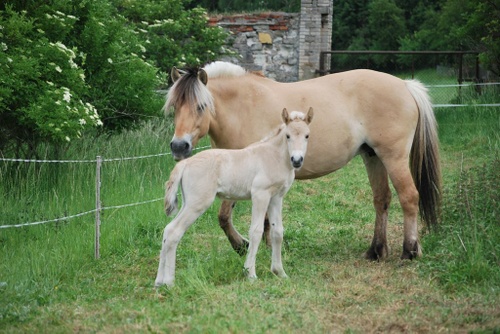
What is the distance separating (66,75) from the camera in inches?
344

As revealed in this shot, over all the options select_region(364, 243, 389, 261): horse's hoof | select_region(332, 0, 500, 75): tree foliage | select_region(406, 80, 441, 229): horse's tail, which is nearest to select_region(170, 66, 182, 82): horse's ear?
select_region(406, 80, 441, 229): horse's tail

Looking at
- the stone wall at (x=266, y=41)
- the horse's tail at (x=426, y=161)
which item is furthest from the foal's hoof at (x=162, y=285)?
the stone wall at (x=266, y=41)

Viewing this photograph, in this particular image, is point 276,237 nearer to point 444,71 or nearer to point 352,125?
point 352,125

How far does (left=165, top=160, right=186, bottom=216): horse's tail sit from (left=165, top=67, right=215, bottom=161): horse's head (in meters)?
0.51

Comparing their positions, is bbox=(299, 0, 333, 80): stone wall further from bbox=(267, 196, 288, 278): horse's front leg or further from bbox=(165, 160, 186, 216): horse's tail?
bbox=(165, 160, 186, 216): horse's tail

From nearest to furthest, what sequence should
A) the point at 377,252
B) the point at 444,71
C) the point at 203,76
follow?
the point at 203,76 → the point at 377,252 → the point at 444,71

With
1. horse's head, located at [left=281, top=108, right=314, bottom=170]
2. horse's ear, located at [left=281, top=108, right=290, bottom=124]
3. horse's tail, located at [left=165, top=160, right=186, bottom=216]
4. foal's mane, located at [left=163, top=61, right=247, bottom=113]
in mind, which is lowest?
horse's tail, located at [left=165, top=160, right=186, bottom=216]

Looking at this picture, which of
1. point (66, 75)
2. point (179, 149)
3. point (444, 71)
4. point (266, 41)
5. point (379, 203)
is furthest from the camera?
point (444, 71)

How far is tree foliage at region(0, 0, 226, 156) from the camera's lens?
8117mm

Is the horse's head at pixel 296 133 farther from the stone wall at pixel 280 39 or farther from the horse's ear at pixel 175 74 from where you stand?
the stone wall at pixel 280 39

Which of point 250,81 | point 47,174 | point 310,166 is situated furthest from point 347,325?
point 47,174

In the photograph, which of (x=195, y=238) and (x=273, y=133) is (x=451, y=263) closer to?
(x=273, y=133)

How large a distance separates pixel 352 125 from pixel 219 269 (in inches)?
83.9

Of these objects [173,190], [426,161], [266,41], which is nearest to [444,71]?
[266,41]
